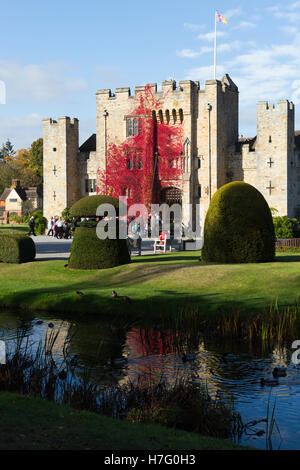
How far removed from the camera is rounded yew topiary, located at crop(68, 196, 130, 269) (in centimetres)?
1922

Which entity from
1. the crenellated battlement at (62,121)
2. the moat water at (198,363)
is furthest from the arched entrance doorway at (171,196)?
the moat water at (198,363)

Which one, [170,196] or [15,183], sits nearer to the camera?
[170,196]

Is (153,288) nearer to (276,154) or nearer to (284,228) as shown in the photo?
(284,228)

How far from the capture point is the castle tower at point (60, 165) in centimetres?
4681

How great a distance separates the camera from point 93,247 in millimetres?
19297

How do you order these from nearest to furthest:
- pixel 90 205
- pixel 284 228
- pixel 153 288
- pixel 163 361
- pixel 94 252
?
pixel 163 361 → pixel 153 288 → pixel 94 252 → pixel 90 205 → pixel 284 228

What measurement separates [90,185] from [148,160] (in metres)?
6.95

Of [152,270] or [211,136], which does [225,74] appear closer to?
[211,136]

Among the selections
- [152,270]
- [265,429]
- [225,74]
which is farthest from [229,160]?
[265,429]

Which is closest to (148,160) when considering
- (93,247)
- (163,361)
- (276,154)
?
(276,154)

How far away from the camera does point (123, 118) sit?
44.4 metres

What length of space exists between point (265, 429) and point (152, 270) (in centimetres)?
1126

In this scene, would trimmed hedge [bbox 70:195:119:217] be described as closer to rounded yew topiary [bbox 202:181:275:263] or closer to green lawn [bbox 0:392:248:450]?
rounded yew topiary [bbox 202:181:275:263]
